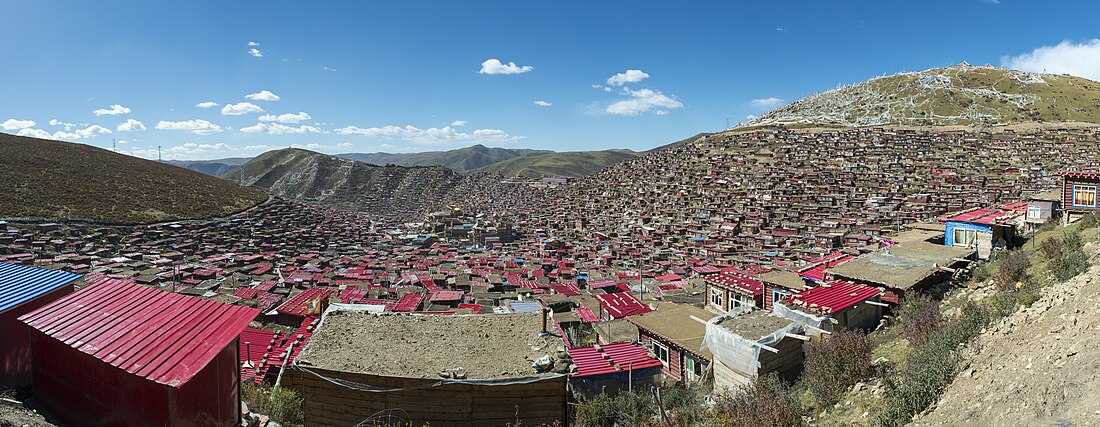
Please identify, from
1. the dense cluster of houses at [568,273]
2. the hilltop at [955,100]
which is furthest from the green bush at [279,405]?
the hilltop at [955,100]

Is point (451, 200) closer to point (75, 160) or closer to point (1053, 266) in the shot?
point (75, 160)

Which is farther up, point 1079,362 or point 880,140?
point 880,140

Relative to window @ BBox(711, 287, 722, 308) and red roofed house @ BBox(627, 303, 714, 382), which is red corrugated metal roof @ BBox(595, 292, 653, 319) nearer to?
window @ BBox(711, 287, 722, 308)

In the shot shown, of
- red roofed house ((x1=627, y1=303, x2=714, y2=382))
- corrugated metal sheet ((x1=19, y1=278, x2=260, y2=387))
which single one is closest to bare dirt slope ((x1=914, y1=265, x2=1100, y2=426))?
red roofed house ((x1=627, y1=303, x2=714, y2=382))

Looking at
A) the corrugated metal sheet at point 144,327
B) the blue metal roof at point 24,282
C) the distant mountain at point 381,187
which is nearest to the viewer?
the corrugated metal sheet at point 144,327

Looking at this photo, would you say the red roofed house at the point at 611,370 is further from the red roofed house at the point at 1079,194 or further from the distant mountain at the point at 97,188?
the distant mountain at the point at 97,188

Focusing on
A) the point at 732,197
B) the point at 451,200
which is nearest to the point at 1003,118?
the point at 732,197

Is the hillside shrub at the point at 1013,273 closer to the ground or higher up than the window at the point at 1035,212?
closer to the ground
